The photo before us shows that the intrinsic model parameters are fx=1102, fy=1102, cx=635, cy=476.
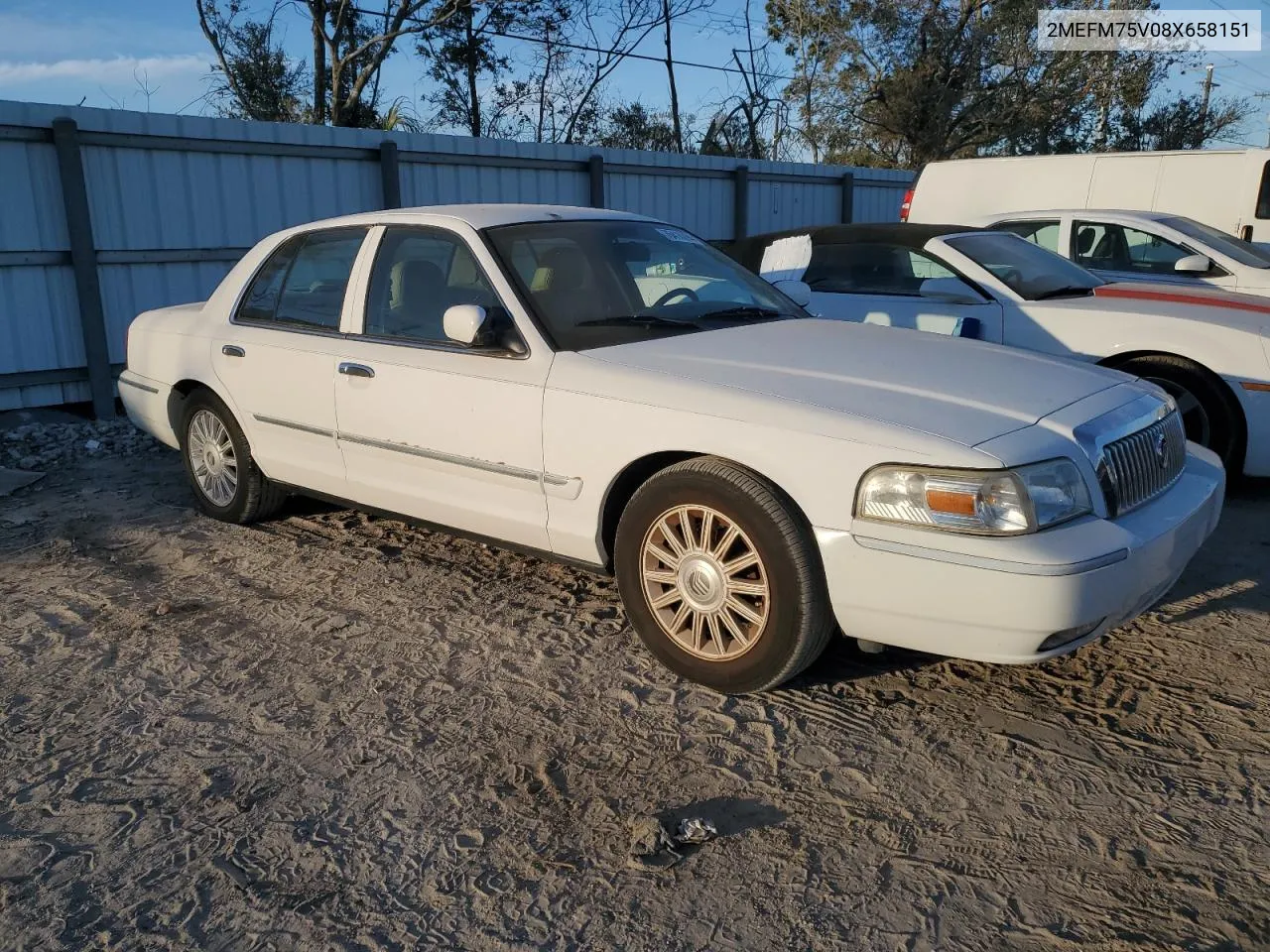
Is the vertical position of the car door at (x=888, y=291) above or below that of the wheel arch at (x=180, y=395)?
above

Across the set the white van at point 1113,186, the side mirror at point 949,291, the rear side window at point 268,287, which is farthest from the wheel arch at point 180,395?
the white van at point 1113,186

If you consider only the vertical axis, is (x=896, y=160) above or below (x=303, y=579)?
above

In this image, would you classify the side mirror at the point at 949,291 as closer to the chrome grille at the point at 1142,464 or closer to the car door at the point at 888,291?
the car door at the point at 888,291

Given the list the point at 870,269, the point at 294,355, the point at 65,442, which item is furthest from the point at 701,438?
the point at 65,442

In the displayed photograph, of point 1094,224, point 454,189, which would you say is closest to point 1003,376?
point 1094,224

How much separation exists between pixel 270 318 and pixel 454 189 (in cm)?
574

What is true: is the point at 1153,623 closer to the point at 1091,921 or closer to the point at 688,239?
the point at 1091,921

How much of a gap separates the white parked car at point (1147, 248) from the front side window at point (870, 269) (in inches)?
69.6

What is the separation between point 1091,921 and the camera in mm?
2531

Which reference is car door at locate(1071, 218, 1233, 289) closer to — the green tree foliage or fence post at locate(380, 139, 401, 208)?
fence post at locate(380, 139, 401, 208)

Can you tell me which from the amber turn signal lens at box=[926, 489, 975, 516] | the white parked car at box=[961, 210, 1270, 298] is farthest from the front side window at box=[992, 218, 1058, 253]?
the amber turn signal lens at box=[926, 489, 975, 516]

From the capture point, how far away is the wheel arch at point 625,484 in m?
3.77

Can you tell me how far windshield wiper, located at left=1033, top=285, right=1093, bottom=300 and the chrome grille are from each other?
8.85 ft

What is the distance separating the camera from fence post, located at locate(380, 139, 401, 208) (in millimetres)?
9883
